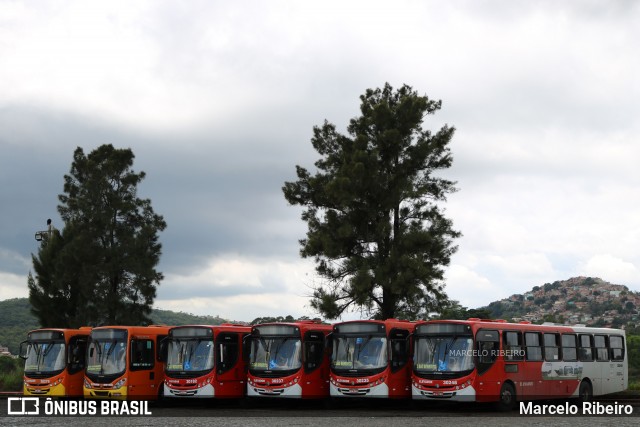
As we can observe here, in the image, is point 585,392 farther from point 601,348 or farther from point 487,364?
point 487,364

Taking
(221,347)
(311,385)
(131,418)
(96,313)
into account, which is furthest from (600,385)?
(96,313)

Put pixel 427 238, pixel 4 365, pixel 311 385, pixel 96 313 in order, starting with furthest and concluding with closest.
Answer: pixel 4 365
pixel 96 313
pixel 427 238
pixel 311 385

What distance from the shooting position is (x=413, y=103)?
46656mm

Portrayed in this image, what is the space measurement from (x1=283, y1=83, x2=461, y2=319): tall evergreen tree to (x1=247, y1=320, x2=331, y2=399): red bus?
13.5 m

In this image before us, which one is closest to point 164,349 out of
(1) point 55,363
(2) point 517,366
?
(1) point 55,363

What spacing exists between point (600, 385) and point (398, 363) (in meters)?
9.87

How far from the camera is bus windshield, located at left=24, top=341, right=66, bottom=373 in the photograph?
3291 centimetres

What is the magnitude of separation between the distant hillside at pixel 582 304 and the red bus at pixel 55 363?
99.3 metres

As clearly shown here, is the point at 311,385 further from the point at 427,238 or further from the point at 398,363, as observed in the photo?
the point at 427,238

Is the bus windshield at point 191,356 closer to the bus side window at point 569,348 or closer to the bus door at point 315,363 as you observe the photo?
the bus door at point 315,363

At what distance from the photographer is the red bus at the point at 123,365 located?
30312mm

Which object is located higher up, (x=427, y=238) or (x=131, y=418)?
(x=427, y=238)

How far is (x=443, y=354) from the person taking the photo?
27188mm

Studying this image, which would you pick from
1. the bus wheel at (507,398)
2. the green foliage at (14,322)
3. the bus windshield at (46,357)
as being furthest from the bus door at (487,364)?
the green foliage at (14,322)
